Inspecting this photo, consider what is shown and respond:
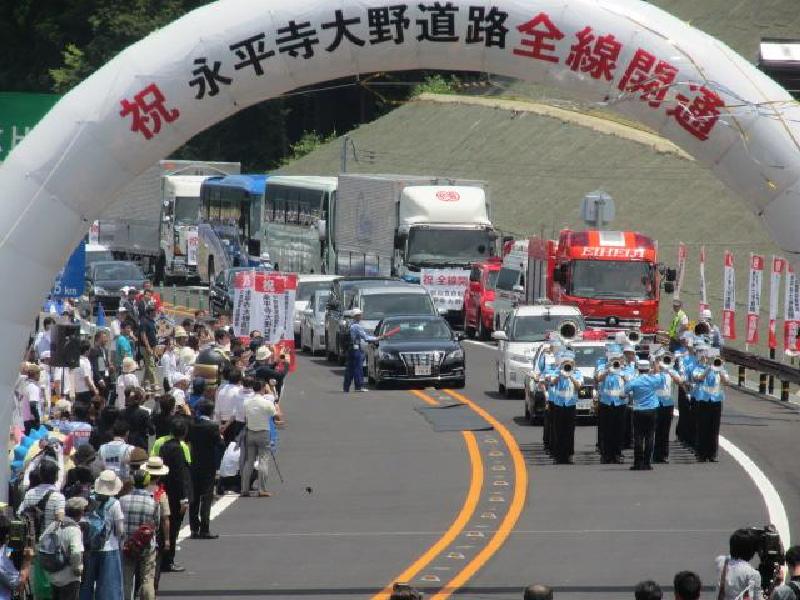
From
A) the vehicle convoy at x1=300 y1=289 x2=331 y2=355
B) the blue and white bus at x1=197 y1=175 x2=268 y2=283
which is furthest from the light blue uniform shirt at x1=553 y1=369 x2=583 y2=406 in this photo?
the blue and white bus at x1=197 y1=175 x2=268 y2=283

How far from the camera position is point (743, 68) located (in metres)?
16.7

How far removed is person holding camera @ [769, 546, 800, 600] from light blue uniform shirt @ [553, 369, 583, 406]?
13.4 metres

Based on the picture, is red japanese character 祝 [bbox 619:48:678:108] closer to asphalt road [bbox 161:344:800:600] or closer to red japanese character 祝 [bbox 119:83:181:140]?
red japanese character 祝 [bbox 119:83:181:140]

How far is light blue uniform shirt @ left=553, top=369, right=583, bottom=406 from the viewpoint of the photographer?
25797 mm

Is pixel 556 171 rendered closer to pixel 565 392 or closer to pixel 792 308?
pixel 792 308

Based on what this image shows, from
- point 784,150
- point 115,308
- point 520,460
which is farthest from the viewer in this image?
point 115,308

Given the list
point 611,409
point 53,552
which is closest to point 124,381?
A: point 611,409

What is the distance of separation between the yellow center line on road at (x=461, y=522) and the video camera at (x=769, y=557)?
12.9ft

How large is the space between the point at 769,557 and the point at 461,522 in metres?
8.54

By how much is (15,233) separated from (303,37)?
2988mm

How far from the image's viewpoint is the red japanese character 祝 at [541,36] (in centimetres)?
1666

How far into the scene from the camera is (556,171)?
235 ft

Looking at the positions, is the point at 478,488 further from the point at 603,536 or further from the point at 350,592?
the point at 350,592

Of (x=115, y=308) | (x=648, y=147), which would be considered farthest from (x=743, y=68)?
(x=648, y=147)
